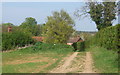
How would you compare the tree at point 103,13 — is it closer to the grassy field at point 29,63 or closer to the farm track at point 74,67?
the grassy field at point 29,63

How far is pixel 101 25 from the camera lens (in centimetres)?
3412

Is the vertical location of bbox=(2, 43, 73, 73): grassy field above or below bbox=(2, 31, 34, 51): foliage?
below

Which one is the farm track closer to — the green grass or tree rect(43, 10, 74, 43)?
the green grass

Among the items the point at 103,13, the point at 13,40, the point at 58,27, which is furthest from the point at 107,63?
the point at 58,27

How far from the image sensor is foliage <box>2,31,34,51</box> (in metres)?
21.6

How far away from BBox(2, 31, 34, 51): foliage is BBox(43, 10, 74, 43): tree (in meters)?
19.0

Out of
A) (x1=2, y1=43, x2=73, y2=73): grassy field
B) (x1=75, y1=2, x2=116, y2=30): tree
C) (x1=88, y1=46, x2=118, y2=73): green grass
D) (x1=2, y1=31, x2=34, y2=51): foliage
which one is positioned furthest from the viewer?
(x1=75, y1=2, x2=116, y2=30): tree

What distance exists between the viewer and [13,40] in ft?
76.0

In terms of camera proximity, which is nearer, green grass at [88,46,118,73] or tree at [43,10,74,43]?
green grass at [88,46,118,73]

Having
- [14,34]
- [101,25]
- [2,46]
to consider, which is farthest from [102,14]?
[2,46]

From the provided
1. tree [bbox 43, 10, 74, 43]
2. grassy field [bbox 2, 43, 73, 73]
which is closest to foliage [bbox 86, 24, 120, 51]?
grassy field [bbox 2, 43, 73, 73]

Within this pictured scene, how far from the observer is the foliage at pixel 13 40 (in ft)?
70.9

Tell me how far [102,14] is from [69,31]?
13.7 meters

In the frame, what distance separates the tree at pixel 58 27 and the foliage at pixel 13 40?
18998 millimetres
